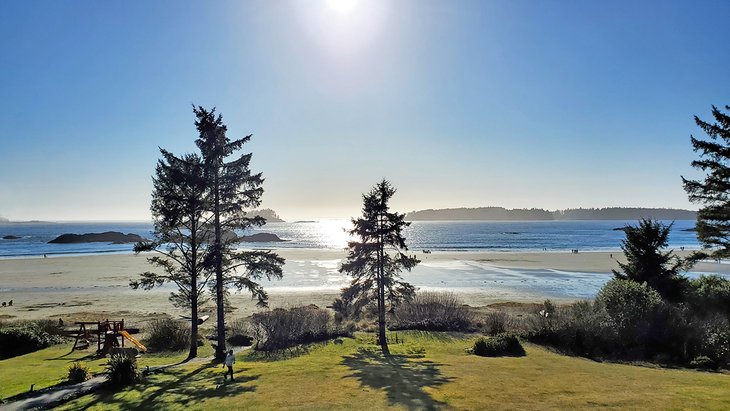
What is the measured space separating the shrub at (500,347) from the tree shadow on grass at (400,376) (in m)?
4.41

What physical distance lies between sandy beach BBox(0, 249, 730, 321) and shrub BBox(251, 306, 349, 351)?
175 inches

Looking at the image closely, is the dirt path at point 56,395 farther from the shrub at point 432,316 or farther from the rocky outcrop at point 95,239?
the rocky outcrop at point 95,239

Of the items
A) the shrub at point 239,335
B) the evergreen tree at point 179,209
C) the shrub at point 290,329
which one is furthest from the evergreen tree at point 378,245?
the evergreen tree at point 179,209

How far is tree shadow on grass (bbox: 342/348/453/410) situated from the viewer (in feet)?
45.1

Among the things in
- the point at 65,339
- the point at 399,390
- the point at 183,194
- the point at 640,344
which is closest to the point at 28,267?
the point at 65,339

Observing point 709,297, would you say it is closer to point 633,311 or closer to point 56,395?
point 633,311

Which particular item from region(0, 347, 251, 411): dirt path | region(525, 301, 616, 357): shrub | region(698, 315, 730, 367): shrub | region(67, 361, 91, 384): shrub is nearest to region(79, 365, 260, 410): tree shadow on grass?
region(0, 347, 251, 411): dirt path

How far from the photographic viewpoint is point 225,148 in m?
24.5

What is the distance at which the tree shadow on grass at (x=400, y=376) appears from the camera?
1373 cm

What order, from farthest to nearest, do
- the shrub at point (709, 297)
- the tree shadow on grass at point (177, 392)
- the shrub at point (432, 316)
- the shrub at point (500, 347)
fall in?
the shrub at point (432, 316), the shrub at point (709, 297), the shrub at point (500, 347), the tree shadow on grass at point (177, 392)

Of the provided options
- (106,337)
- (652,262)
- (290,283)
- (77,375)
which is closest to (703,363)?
(652,262)

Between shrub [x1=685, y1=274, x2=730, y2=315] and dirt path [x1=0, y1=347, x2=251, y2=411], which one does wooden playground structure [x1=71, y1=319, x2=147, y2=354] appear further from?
shrub [x1=685, y1=274, x2=730, y2=315]

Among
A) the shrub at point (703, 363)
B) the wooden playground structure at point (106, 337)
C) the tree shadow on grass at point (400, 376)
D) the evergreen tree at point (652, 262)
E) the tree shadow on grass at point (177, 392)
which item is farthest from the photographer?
the evergreen tree at point (652, 262)

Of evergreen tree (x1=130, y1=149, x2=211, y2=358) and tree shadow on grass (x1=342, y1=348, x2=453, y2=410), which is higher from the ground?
evergreen tree (x1=130, y1=149, x2=211, y2=358)
